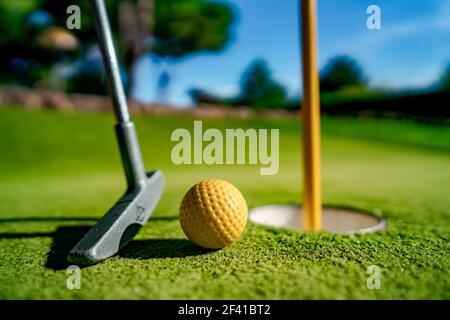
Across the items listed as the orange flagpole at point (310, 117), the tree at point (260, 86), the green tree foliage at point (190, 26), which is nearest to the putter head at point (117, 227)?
the orange flagpole at point (310, 117)

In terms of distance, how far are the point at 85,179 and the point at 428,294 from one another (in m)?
4.80

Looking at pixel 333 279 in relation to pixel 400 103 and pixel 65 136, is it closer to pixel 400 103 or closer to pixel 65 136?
pixel 65 136

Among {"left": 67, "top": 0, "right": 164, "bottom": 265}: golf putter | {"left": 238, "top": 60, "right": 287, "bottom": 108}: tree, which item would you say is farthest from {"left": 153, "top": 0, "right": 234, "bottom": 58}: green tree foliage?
{"left": 67, "top": 0, "right": 164, "bottom": 265}: golf putter

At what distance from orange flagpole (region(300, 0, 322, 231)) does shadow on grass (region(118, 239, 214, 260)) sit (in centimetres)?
83

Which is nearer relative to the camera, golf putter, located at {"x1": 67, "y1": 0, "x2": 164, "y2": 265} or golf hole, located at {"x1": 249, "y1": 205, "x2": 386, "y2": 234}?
golf putter, located at {"x1": 67, "y1": 0, "x2": 164, "y2": 265}

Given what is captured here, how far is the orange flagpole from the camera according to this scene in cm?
245

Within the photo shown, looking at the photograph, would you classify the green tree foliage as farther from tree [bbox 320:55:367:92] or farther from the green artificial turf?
the green artificial turf

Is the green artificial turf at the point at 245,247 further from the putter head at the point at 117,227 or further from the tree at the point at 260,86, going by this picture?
the tree at the point at 260,86

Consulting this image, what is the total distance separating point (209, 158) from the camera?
723 cm

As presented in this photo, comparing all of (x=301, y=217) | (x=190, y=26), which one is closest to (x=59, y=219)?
(x=301, y=217)

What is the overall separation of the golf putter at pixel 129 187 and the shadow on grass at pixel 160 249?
51 mm

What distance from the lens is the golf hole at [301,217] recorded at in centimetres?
290

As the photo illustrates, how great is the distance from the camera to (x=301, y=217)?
3057 millimetres
